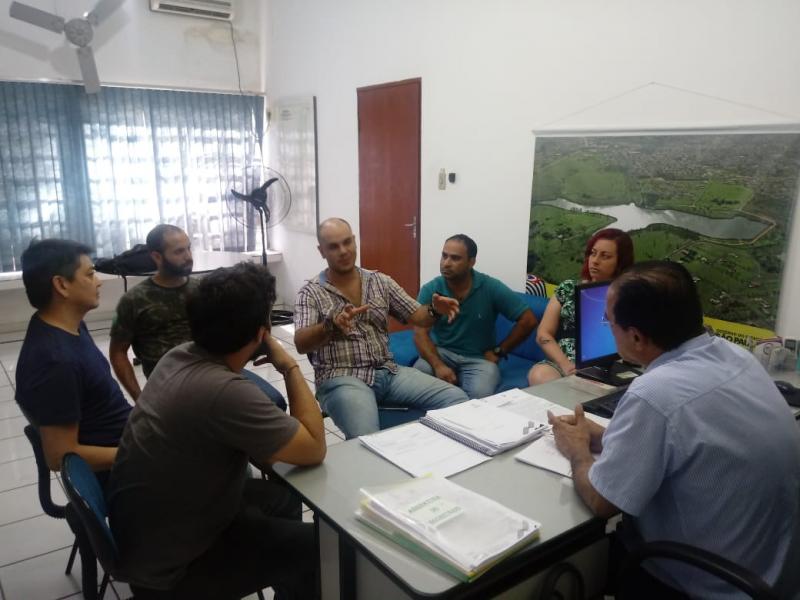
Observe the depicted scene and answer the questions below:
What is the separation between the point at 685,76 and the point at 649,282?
6.10 feet

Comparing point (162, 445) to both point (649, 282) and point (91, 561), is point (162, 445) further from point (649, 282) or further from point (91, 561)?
point (649, 282)

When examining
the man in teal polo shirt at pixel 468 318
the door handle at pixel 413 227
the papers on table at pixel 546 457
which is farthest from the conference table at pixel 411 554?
the door handle at pixel 413 227

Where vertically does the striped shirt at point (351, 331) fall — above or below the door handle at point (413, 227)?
below

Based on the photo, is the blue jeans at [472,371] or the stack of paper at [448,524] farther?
the blue jeans at [472,371]

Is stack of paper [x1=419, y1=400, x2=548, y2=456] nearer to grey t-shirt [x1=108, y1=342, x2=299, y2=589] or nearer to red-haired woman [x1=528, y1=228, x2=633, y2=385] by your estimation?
grey t-shirt [x1=108, y1=342, x2=299, y2=589]

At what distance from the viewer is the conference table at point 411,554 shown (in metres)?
1.14

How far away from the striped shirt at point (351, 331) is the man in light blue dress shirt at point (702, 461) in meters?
1.39

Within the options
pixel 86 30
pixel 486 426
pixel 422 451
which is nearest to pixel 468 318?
pixel 486 426

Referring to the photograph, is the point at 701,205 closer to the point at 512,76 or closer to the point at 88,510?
the point at 512,76

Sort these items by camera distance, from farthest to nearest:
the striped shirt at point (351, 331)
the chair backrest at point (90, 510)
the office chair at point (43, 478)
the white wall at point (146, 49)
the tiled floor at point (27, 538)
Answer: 1. the white wall at point (146, 49)
2. the striped shirt at point (351, 331)
3. the tiled floor at point (27, 538)
4. the office chair at point (43, 478)
5. the chair backrest at point (90, 510)

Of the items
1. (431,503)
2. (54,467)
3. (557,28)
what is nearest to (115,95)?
(557,28)

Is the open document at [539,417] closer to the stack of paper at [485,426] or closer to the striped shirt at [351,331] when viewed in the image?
the stack of paper at [485,426]

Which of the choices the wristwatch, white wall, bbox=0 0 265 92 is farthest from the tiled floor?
white wall, bbox=0 0 265 92

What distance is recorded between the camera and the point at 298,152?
5715 mm
